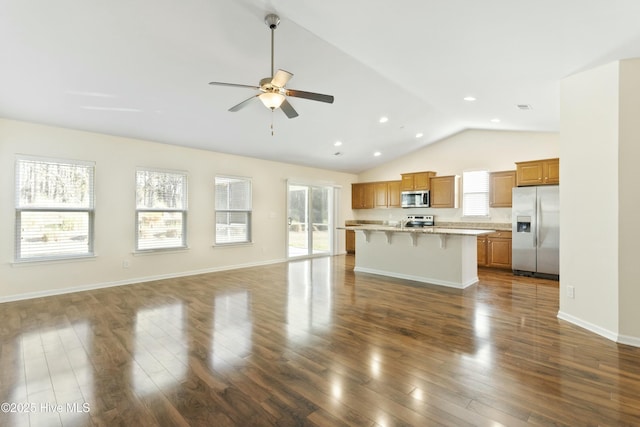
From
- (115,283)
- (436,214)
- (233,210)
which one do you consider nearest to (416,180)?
(436,214)

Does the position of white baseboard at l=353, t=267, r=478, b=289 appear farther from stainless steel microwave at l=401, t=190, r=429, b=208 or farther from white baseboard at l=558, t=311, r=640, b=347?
stainless steel microwave at l=401, t=190, r=429, b=208

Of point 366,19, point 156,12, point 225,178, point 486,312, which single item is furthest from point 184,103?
point 486,312

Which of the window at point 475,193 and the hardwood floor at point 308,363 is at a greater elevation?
the window at point 475,193

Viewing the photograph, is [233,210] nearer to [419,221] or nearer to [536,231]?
[419,221]

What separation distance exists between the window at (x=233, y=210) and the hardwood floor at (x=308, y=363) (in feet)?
8.06

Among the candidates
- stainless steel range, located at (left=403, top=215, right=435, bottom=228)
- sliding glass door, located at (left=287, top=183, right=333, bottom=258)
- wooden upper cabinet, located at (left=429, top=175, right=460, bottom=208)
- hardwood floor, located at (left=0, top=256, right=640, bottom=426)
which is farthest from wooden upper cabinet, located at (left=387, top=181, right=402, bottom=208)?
hardwood floor, located at (left=0, top=256, right=640, bottom=426)

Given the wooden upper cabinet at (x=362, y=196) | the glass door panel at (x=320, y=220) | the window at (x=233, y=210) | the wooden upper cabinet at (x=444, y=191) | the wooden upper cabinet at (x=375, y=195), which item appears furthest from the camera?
the wooden upper cabinet at (x=362, y=196)

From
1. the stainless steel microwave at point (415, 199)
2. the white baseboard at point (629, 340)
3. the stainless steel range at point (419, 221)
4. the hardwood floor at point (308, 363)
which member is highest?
the stainless steel microwave at point (415, 199)

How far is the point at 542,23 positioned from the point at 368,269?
15.5 feet

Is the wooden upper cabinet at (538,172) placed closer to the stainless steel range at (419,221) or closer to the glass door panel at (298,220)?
the stainless steel range at (419,221)

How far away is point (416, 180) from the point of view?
8.17 meters

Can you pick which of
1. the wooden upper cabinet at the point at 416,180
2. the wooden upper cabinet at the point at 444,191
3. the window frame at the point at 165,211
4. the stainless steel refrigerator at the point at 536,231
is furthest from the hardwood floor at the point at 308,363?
the wooden upper cabinet at the point at 416,180

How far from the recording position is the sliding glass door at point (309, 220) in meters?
8.12

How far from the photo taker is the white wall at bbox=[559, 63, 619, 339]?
300 cm
